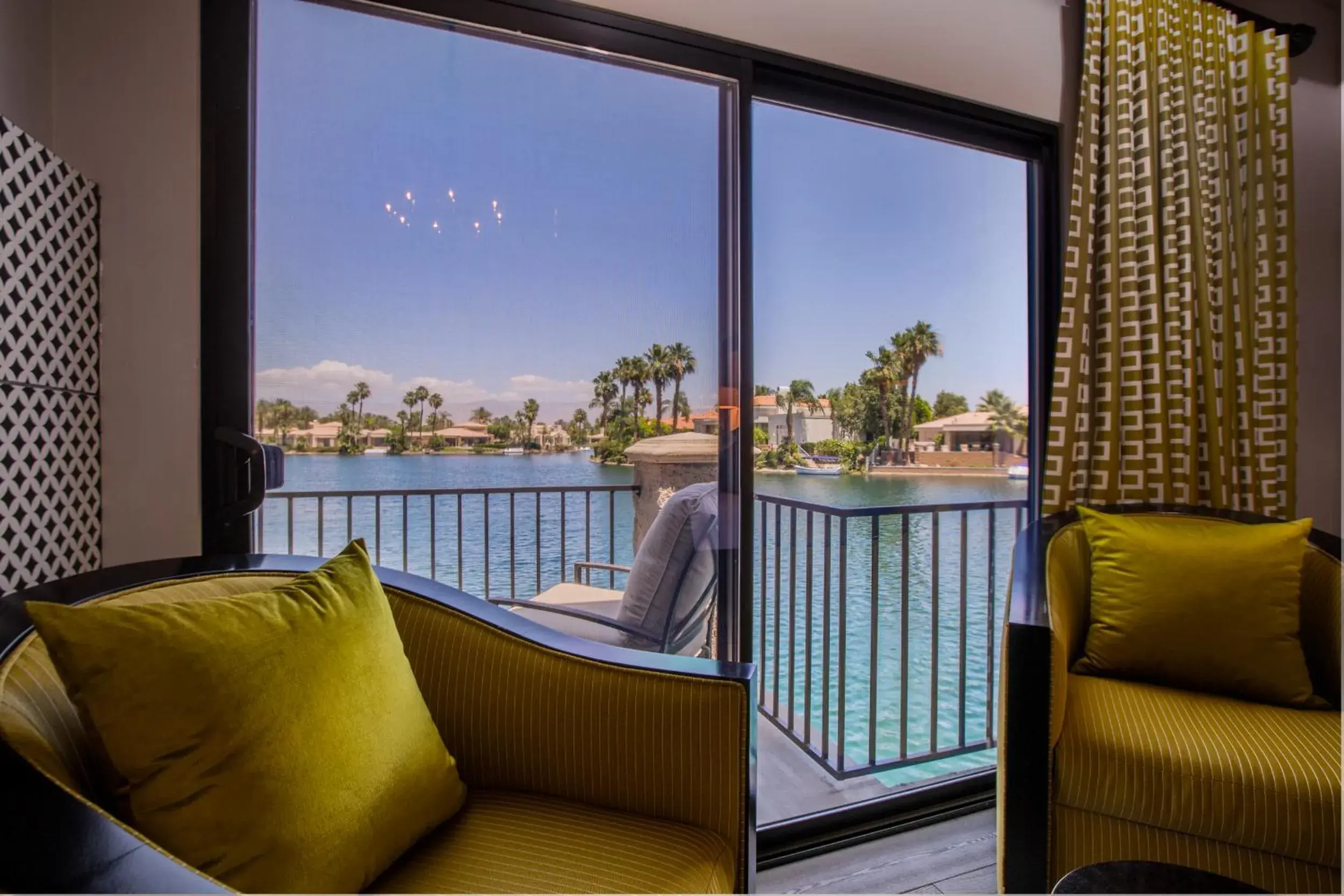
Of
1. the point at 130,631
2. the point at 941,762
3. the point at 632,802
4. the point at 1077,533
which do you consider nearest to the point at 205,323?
the point at 130,631

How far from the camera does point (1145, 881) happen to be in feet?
2.63

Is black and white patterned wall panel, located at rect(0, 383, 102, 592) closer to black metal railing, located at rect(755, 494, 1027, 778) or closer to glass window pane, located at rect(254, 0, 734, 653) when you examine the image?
glass window pane, located at rect(254, 0, 734, 653)

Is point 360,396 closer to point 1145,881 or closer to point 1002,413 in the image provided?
point 1145,881

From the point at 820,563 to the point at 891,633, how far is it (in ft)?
1.11

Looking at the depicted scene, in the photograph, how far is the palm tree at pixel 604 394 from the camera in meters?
1.55

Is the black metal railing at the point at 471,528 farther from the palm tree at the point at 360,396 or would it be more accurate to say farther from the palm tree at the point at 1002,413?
the palm tree at the point at 1002,413

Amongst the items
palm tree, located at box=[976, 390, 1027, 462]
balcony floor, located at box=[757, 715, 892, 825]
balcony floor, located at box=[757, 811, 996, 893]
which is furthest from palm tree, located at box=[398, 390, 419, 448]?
palm tree, located at box=[976, 390, 1027, 462]

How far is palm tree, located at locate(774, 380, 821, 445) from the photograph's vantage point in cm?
173

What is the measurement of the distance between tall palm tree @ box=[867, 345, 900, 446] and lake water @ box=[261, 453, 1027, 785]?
182 mm

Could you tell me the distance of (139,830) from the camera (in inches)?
26.2

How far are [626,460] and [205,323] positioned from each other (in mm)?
948

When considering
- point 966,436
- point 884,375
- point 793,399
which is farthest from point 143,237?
point 966,436

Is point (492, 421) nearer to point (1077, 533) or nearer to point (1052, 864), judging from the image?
point (1052, 864)

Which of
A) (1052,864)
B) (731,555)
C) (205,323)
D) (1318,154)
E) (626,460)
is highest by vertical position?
(1318,154)
